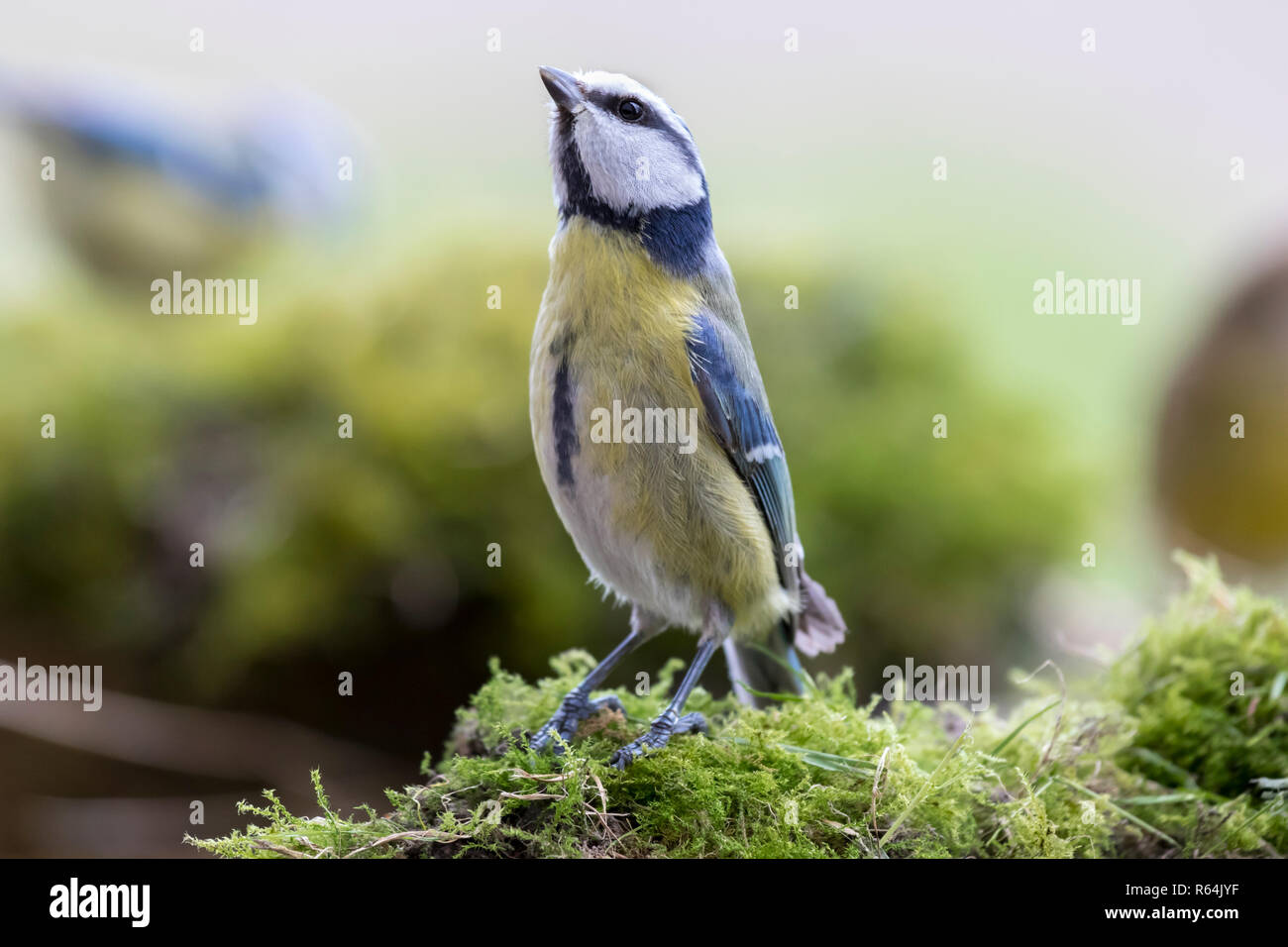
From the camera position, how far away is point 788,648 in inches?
52.9

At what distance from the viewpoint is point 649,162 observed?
1.15 metres

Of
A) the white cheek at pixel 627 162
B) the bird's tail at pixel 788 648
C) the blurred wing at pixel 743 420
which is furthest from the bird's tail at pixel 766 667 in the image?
the white cheek at pixel 627 162

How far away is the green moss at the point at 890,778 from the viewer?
102 centimetres

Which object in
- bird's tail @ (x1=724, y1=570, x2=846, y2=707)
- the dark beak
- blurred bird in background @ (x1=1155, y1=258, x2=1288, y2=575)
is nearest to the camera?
the dark beak

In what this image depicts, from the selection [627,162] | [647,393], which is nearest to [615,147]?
[627,162]

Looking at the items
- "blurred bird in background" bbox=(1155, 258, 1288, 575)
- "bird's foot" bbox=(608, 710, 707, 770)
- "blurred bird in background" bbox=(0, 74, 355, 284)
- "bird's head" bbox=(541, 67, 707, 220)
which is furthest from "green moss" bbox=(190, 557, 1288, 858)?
"blurred bird in background" bbox=(0, 74, 355, 284)

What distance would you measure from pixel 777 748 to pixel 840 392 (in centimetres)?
117

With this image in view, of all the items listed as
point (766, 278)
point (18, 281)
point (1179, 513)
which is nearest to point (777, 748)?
point (766, 278)

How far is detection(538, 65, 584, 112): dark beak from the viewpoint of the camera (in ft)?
3.69

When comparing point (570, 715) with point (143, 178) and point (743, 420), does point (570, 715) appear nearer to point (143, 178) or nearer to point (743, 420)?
point (743, 420)

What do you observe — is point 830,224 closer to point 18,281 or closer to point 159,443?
point 159,443

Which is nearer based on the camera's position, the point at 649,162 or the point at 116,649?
the point at 649,162

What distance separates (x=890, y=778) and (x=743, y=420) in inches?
17.2

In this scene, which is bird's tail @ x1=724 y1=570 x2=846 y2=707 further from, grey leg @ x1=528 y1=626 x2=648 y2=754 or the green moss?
grey leg @ x1=528 y1=626 x2=648 y2=754
